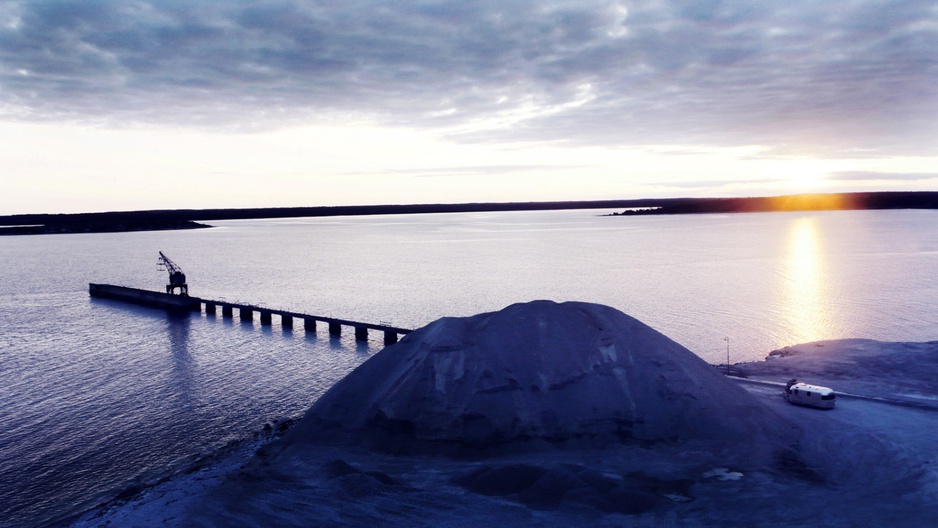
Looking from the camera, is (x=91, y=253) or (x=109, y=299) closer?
(x=109, y=299)

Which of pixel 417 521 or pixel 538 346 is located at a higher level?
pixel 538 346

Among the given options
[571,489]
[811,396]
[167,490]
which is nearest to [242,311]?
[167,490]

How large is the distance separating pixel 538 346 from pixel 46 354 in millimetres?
40392

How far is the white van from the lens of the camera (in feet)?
98.2

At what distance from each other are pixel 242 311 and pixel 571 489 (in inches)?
2102

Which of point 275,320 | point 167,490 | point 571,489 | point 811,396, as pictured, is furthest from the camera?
point 275,320

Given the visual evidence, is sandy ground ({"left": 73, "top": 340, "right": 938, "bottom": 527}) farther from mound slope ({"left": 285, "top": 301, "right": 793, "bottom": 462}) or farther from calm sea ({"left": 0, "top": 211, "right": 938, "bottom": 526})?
calm sea ({"left": 0, "top": 211, "right": 938, "bottom": 526})

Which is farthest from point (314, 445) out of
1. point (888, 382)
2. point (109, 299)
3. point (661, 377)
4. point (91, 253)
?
point (91, 253)

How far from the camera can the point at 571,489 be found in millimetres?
21781

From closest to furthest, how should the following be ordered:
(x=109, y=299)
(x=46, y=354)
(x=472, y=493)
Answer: (x=472, y=493) < (x=46, y=354) < (x=109, y=299)

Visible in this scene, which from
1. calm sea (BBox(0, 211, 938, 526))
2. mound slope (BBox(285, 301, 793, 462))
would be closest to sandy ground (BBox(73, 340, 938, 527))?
mound slope (BBox(285, 301, 793, 462))

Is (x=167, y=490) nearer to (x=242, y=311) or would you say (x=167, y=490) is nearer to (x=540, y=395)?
(x=540, y=395)

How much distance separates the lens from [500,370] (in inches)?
1075

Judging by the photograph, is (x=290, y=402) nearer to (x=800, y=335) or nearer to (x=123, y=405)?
(x=123, y=405)
